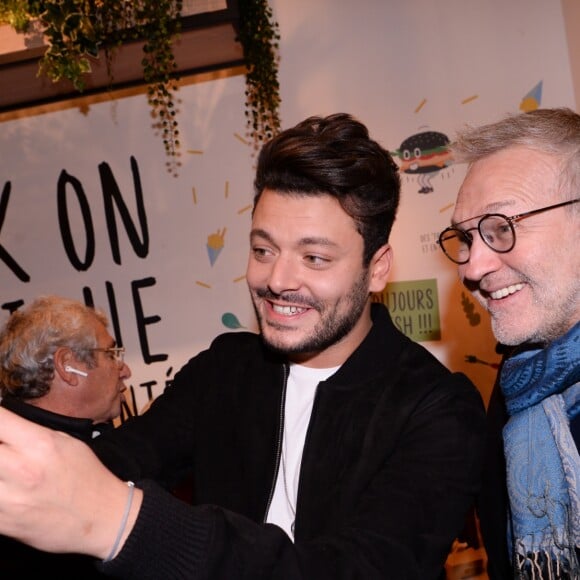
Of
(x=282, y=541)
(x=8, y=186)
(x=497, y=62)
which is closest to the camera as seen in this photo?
(x=282, y=541)

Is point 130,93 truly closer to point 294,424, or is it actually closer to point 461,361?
point 461,361

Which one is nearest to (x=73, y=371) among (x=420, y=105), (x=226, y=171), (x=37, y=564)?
(x=37, y=564)

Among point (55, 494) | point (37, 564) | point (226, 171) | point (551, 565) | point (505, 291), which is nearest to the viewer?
point (55, 494)

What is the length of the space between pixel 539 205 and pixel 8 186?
2942mm

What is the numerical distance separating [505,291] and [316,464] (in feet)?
1.86

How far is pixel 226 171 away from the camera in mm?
3455

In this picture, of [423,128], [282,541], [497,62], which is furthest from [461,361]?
[282,541]

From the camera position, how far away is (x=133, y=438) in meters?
1.79

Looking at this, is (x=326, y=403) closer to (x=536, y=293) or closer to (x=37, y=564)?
(x=536, y=293)

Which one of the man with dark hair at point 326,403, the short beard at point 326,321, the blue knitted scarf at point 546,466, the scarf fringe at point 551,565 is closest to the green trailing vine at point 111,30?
the man with dark hair at point 326,403

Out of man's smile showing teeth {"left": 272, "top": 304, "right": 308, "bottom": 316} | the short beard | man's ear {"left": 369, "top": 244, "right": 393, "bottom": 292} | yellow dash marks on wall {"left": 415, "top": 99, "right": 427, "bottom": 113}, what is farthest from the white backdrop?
man's smile showing teeth {"left": 272, "top": 304, "right": 308, "bottom": 316}

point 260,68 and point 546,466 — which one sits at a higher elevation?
point 260,68

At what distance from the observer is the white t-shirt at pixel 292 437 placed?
169 centimetres

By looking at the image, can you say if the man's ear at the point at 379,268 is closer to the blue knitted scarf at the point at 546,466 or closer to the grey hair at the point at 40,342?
the blue knitted scarf at the point at 546,466
